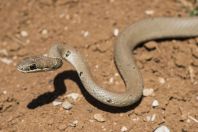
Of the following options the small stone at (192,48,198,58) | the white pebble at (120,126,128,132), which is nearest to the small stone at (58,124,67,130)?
the white pebble at (120,126,128,132)

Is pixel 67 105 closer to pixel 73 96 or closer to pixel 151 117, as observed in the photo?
pixel 73 96

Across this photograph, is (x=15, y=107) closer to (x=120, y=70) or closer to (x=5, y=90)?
(x=5, y=90)

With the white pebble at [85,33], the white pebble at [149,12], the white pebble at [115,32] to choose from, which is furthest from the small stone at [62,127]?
the white pebble at [149,12]

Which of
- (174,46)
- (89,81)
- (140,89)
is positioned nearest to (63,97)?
(89,81)

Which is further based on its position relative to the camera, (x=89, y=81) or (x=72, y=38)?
(x=72, y=38)

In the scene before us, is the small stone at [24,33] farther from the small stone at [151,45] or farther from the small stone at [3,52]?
the small stone at [151,45]

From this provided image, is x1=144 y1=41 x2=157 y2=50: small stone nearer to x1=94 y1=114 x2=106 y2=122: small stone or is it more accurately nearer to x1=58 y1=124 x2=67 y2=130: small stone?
x1=94 y1=114 x2=106 y2=122: small stone
